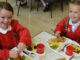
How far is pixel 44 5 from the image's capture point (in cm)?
380

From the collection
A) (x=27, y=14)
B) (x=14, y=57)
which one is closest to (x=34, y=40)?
(x=14, y=57)

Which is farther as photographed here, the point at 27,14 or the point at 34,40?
the point at 27,14

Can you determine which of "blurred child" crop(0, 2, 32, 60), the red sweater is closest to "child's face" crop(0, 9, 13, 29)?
"blurred child" crop(0, 2, 32, 60)

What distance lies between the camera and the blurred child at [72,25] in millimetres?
1688

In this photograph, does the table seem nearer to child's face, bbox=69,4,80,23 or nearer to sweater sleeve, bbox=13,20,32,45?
Answer: sweater sleeve, bbox=13,20,32,45

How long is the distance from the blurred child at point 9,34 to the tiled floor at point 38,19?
4.91 feet

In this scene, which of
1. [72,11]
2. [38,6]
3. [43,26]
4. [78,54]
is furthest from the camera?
[38,6]

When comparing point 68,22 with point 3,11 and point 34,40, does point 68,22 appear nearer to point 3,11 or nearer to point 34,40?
point 34,40

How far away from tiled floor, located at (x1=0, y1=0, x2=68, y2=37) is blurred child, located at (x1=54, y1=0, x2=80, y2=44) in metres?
1.25

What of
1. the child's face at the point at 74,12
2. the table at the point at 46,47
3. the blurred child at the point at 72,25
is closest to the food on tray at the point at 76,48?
the table at the point at 46,47

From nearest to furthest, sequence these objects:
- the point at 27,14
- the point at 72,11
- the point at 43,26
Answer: the point at 72,11
the point at 43,26
the point at 27,14

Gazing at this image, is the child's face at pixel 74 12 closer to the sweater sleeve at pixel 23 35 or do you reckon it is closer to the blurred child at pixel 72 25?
the blurred child at pixel 72 25

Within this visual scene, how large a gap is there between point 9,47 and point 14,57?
10.8 inches

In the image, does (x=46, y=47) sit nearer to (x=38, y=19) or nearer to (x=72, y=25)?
(x=72, y=25)
